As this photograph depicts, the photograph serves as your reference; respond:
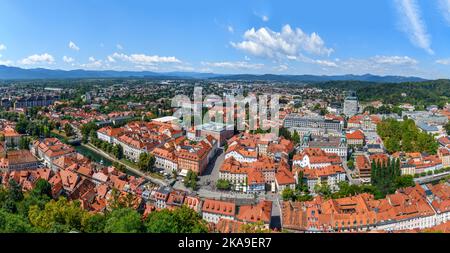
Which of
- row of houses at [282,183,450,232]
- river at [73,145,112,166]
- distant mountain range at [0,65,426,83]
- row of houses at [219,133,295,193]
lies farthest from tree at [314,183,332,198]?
distant mountain range at [0,65,426,83]

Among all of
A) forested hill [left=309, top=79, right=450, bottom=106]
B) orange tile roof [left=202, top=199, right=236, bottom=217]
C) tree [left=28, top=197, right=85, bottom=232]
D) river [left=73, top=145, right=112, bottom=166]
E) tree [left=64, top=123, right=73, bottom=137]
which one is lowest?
river [left=73, top=145, right=112, bottom=166]

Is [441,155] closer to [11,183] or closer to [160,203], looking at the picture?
[160,203]

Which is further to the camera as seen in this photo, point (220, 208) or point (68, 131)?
point (68, 131)

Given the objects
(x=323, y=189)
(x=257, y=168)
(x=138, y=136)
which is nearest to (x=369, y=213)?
(x=323, y=189)

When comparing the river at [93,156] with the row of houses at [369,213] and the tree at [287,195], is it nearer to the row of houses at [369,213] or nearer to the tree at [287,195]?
the tree at [287,195]

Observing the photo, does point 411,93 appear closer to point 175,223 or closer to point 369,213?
point 369,213

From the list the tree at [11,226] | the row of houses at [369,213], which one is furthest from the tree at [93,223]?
the row of houses at [369,213]

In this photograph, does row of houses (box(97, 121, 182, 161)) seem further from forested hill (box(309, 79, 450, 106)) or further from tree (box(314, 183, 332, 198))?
forested hill (box(309, 79, 450, 106))
